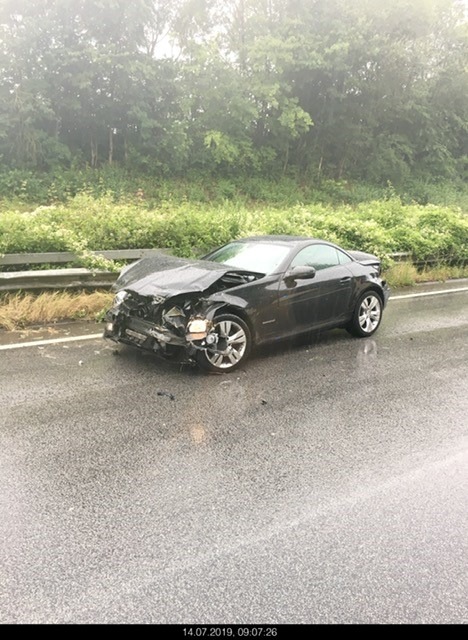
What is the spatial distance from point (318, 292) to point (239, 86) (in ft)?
89.0

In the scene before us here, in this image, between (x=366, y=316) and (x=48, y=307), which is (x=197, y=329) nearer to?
(x=48, y=307)

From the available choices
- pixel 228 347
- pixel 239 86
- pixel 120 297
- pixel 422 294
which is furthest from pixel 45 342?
pixel 239 86

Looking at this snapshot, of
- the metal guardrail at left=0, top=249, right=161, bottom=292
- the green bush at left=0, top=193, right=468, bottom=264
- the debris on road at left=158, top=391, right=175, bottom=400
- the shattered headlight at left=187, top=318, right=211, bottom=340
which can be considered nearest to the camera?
the debris on road at left=158, top=391, right=175, bottom=400

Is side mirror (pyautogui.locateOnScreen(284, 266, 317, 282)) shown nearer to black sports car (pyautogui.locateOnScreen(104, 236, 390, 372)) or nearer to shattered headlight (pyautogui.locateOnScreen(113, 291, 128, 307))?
black sports car (pyautogui.locateOnScreen(104, 236, 390, 372))

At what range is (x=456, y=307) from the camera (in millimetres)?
10328

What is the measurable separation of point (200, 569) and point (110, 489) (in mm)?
1003

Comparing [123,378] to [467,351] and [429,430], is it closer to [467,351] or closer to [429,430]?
[429,430]

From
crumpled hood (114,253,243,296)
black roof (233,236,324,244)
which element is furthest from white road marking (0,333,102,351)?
black roof (233,236,324,244)

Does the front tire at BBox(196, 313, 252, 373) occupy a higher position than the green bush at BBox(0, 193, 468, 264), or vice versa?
the green bush at BBox(0, 193, 468, 264)

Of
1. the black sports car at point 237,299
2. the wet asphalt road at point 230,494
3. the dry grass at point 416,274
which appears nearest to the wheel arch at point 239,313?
the black sports car at point 237,299

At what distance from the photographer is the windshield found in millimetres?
6758

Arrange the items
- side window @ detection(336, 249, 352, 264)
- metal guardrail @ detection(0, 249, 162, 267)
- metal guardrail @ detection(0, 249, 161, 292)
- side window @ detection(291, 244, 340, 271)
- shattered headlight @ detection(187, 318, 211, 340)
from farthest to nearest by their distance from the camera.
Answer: metal guardrail @ detection(0, 249, 162, 267) < metal guardrail @ detection(0, 249, 161, 292) < side window @ detection(336, 249, 352, 264) < side window @ detection(291, 244, 340, 271) < shattered headlight @ detection(187, 318, 211, 340)

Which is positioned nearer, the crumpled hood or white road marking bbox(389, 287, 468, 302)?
the crumpled hood
